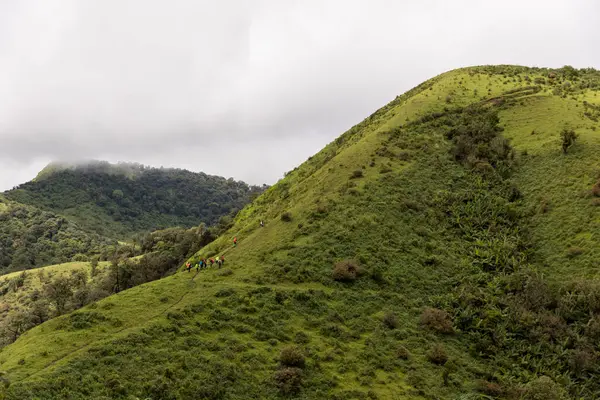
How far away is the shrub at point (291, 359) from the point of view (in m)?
27.8

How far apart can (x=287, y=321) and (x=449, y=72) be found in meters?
84.9

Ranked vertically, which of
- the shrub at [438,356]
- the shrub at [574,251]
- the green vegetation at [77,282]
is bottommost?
the shrub at [438,356]

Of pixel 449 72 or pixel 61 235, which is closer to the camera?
pixel 449 72

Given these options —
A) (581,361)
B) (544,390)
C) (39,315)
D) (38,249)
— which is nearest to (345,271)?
(544,390)

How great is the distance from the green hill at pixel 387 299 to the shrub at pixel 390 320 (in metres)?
0.11

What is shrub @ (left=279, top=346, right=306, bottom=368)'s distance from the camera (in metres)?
27.8

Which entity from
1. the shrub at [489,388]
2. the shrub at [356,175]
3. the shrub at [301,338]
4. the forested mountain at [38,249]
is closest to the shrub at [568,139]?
the shrub at [356,175]

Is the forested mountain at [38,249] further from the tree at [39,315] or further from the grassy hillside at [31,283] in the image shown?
the tree at [39,315]

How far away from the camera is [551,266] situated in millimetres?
39938

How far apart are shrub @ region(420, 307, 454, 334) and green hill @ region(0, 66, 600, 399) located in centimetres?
17

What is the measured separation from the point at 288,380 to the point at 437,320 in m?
15.2

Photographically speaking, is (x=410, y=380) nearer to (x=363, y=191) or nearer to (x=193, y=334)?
(x=193, y=334)

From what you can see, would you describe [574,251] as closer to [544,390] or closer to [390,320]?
[544,390]

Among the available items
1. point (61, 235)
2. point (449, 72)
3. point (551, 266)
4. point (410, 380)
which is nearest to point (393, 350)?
point (410, 380)
